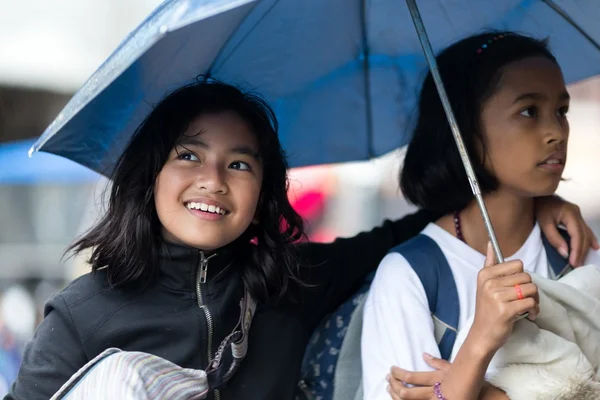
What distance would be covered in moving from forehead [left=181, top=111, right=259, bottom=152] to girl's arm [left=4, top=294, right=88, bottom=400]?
1.74 feet

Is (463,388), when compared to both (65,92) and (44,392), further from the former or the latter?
(65,92)

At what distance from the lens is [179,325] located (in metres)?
2.05

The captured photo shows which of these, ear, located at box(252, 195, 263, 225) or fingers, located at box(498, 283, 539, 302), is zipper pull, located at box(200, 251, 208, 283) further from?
fingers, located at box(498, 283, 539, 302)

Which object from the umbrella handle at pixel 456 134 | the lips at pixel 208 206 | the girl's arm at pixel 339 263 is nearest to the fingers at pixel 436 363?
the umbrella handle at pixel 456 134

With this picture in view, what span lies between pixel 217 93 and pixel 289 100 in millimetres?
445

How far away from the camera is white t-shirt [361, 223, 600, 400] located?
2119 millimetres

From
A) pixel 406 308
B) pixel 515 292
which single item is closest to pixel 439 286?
pixel 406 308

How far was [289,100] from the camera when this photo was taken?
2641 millimetres

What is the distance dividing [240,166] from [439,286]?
61 cm

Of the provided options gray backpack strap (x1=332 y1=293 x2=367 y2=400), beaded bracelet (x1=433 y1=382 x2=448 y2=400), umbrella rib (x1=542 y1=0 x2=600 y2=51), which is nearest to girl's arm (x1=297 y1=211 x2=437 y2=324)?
gray backpack strap (x1=332 y1=293 x2=367 y2=400)

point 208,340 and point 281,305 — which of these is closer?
point 208,340

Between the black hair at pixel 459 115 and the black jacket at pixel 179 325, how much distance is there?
1.33 ft

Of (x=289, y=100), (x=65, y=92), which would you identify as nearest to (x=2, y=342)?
(x=65, y=92)

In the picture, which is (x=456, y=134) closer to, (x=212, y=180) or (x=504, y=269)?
(x=504, y=269)
